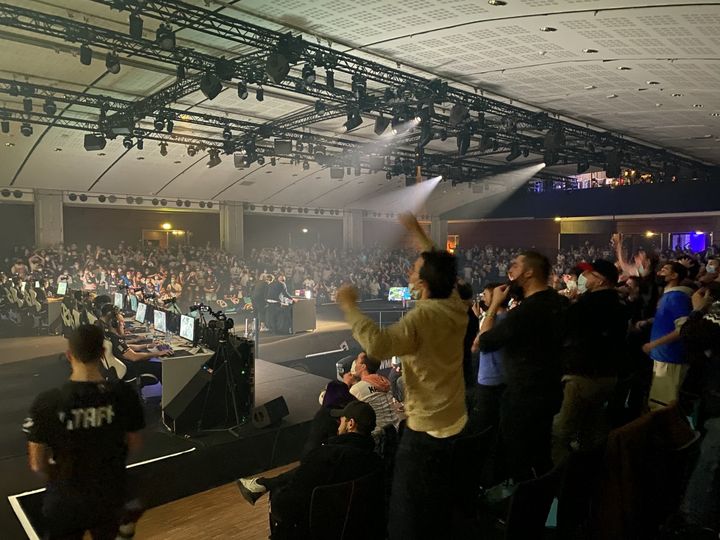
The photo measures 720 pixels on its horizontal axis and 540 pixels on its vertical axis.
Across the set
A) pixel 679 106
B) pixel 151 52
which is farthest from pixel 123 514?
pixel 679 106

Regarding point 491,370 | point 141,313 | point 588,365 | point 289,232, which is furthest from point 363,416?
point 289,232

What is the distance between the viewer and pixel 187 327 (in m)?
5.81

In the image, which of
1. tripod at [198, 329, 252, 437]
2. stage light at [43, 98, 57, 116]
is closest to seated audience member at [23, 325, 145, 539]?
tripod at [198, 329, 252, 437]

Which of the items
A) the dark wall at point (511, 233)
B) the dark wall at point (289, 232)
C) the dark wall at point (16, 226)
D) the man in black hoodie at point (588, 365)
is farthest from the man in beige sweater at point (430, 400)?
the dark wall at point (511, 233)

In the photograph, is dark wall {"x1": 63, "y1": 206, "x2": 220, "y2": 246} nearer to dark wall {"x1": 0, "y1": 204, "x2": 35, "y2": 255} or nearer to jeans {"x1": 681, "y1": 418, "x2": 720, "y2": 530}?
dark wall {"x1": 0, "y1": 204, "x2": 35, "y2": 255}

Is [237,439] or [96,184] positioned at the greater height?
[96,184]

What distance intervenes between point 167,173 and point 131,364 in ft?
36.1

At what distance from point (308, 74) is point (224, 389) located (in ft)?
15.2

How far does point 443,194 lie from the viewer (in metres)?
23.8

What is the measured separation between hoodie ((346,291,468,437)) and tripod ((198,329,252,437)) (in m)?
2.85

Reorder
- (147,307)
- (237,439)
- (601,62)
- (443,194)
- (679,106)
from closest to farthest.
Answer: (237,439), (147,307), (601,62), (679,106), (443,194)

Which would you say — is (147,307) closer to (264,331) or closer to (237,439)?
(237,439)

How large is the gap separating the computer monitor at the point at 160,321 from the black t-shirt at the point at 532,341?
4.78 meters

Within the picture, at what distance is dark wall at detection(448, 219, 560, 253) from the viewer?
74.0 ft
